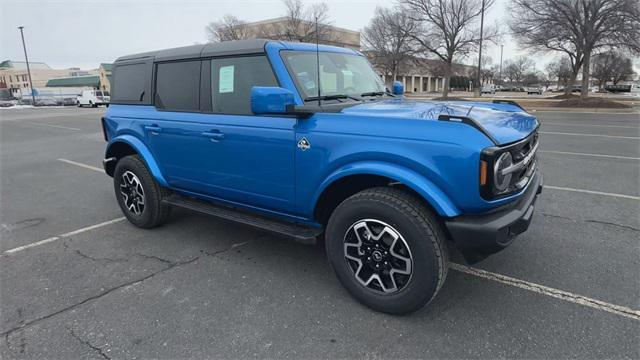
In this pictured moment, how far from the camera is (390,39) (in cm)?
4031

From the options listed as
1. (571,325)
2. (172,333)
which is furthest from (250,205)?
(571,325)

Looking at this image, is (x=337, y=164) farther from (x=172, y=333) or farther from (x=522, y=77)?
(x=522, y=77)

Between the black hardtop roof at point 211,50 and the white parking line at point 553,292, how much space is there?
259cm

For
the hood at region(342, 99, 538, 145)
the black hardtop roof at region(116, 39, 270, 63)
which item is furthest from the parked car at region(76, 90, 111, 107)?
the hood at region(342, 99, 538, 145)

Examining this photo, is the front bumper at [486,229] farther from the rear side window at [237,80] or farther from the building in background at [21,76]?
the building in background at [21,76]

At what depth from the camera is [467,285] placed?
3.26 metres

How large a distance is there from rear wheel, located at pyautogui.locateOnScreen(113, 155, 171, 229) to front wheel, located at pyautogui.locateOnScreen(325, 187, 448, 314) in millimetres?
2304

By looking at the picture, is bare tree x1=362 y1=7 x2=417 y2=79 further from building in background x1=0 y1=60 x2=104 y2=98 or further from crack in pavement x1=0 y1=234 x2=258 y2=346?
building in background x1=0 y1=60 x2=104 y2=98

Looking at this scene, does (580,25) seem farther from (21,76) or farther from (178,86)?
(21,76)

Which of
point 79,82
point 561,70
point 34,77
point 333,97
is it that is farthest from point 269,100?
point 34,77

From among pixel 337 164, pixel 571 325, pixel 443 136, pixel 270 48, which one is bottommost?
pixel 571 325

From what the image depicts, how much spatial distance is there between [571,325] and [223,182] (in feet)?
9.50

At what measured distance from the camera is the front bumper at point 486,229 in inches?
97.0

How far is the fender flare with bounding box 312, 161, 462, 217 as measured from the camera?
2.54 m
